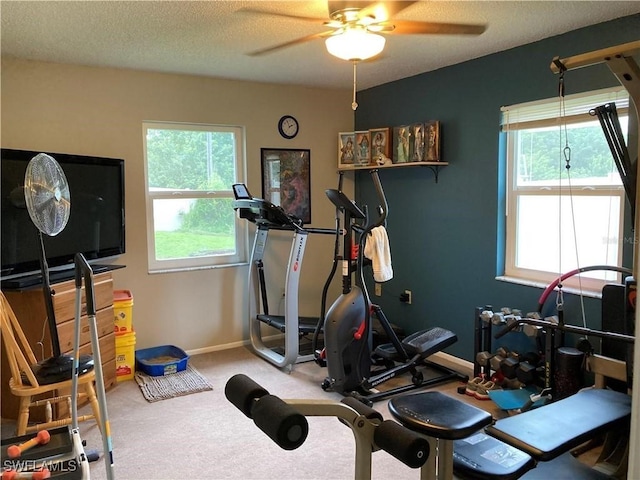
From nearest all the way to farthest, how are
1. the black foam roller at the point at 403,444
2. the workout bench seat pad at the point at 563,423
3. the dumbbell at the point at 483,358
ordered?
the black foam roller at the point at 403,444 → the workout bench seat pad at the point at 563,423 → the dumbbell at the point at 483,358

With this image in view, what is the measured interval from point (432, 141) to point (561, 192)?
1.08 metres

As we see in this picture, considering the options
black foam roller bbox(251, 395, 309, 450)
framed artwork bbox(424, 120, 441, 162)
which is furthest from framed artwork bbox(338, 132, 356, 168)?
black foam roller bbox(251, 395, 309, 450)

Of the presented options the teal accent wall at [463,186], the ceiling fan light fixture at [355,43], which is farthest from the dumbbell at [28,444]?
the teal accent wall at [463,186]

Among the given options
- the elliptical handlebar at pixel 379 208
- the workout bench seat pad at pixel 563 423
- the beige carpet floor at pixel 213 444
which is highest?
the elliptical handlebar at pixel 379 208

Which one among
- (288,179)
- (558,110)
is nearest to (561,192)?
(558,110)

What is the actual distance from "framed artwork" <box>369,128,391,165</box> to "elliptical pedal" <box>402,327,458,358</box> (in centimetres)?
150

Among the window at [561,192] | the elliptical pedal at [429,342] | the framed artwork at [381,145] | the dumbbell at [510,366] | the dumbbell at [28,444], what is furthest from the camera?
the framed artwork at [381,145]

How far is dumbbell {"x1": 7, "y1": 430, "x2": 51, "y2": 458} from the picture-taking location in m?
2.12

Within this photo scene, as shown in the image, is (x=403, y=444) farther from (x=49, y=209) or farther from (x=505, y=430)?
(x=49, y=209)

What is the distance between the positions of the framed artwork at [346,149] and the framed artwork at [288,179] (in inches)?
11.8

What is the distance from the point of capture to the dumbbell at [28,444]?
2.12 meters

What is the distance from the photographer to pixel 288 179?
4.73 m

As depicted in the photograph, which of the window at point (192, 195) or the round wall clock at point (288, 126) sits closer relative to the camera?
the window at point (192, 195)

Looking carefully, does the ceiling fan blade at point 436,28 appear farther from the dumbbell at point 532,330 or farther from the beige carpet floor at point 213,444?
the beige carpet floor at point 213,444
